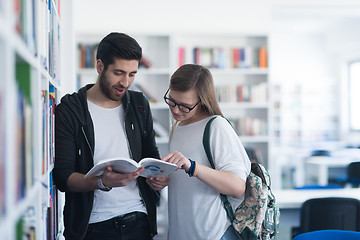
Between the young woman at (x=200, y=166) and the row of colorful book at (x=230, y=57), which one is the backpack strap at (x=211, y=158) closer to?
the young woman at (x=200, y=166)

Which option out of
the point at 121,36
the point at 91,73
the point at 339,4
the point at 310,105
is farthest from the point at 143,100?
the point at 310,105

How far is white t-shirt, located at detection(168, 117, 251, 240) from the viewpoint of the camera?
63.2 inches

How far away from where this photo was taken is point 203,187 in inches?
65.8

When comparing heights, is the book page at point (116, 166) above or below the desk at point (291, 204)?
above

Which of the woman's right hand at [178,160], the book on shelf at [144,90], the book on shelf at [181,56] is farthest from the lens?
the book on shelf at [181,56]

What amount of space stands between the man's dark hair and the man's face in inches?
0.8

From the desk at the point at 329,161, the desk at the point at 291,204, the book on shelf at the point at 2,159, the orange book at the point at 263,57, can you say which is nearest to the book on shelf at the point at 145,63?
the orange book at the point at 263,57

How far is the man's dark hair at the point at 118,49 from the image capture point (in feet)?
5.65

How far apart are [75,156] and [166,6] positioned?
410cm

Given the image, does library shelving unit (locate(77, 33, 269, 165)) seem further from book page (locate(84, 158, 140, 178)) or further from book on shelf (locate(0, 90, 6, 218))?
book on shelf (locate(0, 90, 6, 218))

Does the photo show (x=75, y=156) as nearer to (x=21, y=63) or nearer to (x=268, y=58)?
(x=21, y=63)

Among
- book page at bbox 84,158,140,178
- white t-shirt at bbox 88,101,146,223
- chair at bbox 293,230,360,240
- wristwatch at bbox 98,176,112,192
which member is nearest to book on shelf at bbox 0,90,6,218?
book page at bbox 84,158,140,178

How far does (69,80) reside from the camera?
2586 mm

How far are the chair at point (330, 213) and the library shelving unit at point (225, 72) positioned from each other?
2.50 meters
